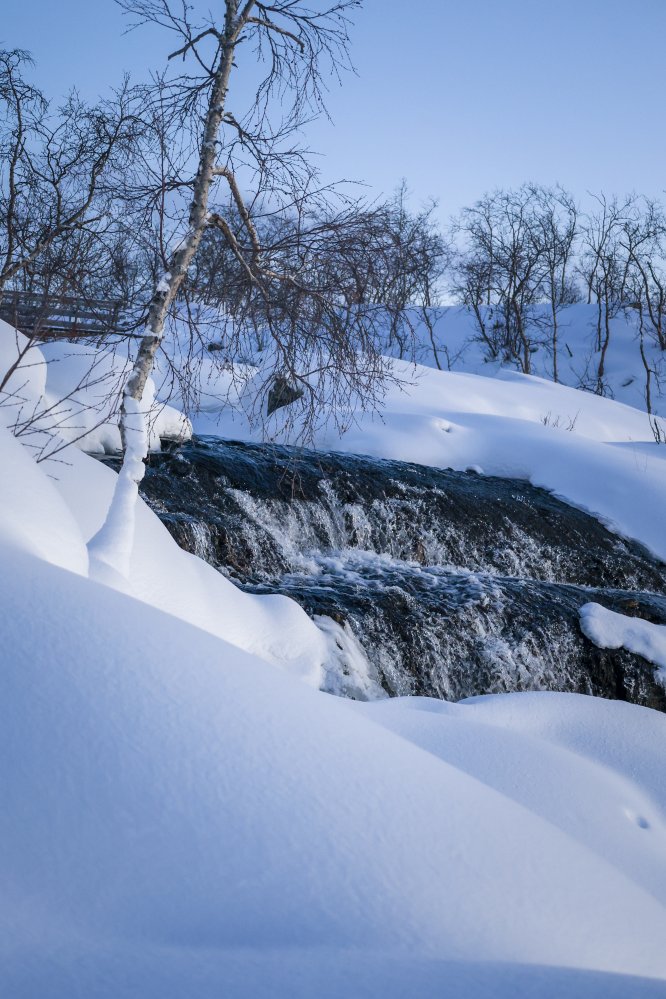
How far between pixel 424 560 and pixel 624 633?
206 cm

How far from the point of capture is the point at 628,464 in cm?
1048

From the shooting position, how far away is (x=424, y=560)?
803cm

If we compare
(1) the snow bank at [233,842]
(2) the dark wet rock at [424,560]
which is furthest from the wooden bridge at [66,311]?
(1) the snow bank at [233,842]

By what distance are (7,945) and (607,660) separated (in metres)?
5.95

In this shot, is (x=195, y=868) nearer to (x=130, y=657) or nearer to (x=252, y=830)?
(x=252, y=830)

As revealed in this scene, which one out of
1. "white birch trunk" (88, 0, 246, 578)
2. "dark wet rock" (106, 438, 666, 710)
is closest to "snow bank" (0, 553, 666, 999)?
"white birch trunk" (88, 0, 246, 578)

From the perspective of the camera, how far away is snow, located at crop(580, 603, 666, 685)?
21.9 feet

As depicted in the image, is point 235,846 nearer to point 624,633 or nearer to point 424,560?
point 624,633

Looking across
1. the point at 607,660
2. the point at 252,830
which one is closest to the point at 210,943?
the point at 252,830

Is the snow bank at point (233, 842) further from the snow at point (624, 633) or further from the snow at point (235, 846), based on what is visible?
the snow at point (624, 633)

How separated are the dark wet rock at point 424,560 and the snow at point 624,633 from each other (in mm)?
97

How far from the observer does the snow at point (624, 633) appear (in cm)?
668

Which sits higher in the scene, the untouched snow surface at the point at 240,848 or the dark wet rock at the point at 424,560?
the dark wet rock at the point at 424,560

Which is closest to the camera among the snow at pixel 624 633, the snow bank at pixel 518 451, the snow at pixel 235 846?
the snow at pixel 235 846
